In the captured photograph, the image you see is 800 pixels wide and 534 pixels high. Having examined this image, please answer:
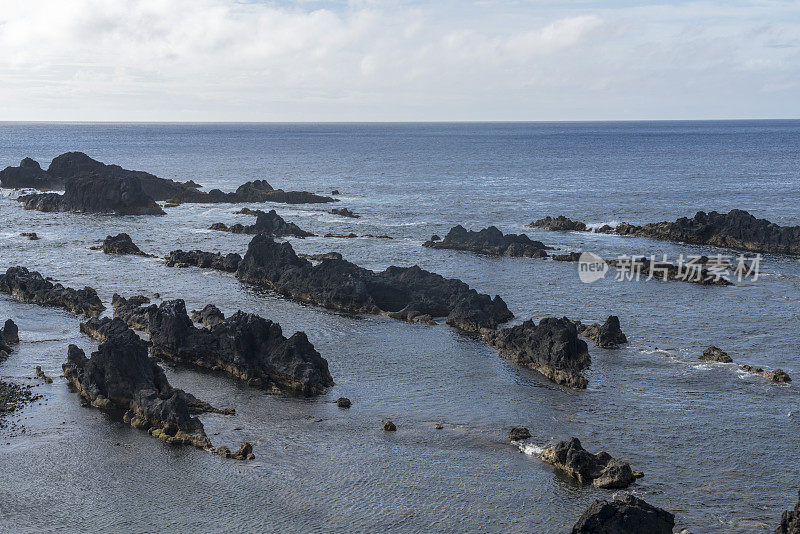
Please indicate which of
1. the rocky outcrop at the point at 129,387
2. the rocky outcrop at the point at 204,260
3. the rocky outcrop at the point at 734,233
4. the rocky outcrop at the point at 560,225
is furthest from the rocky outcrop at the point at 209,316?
the rocky outcrop at the point at 734,233

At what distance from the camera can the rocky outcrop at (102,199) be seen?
12569cm

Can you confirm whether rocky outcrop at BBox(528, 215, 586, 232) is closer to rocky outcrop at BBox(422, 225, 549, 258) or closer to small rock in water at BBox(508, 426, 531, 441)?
rocky outcrop at BBox(422, 225, 549, 258)

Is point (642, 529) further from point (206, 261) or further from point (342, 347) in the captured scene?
point (206, 261)

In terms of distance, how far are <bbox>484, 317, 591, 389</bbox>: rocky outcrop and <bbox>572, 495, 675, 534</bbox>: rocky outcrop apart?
18.7 meters

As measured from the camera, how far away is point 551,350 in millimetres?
52219

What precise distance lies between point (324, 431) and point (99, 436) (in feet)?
40.3

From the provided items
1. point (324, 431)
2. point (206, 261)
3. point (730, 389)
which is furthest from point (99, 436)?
point (206, 261)

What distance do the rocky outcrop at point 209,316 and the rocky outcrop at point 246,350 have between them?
9.28 feet

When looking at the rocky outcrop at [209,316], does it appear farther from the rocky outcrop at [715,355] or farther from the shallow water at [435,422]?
the rocky outcrop at [715,355]

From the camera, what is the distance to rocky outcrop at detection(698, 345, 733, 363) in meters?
53.5

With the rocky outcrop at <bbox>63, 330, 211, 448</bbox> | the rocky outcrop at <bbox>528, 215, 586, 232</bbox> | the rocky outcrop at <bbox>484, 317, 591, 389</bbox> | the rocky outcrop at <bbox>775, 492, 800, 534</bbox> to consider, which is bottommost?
the rocky outcrop at <bbox>63, 330, 211, 448</bbox>

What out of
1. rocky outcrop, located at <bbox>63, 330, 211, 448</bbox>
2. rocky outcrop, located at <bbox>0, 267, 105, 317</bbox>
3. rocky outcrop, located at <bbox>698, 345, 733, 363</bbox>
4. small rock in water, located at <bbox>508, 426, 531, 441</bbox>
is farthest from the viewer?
rocky outcrop, located at <bbox>0, 267, 105, 317</bbox>

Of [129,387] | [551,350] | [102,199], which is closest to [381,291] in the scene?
[551,350]

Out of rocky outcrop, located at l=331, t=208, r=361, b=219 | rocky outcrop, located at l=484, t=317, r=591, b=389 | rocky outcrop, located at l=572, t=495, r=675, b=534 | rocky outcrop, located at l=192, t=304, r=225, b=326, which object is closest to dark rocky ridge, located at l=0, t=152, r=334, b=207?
rocky outcrop, located at l=331, t=208, r=361, b=219
